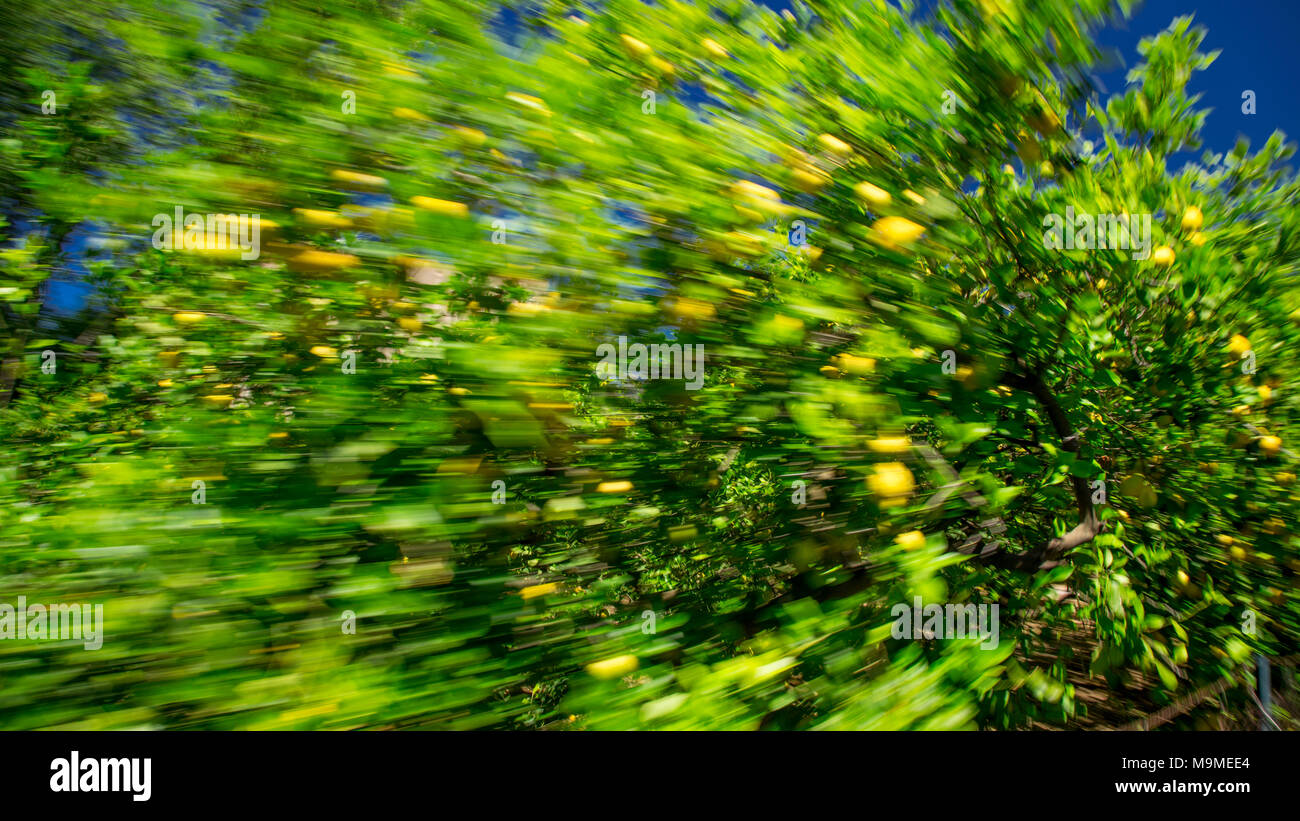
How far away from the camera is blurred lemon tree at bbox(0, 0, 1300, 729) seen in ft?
2.65

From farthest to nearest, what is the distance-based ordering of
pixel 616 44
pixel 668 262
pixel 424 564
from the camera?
pixel 616 44
pixel 668 262
pixel 424 564

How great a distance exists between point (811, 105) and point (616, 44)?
1.61 ft

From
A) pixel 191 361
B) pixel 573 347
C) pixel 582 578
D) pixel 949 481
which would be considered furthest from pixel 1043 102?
pixel 191 361

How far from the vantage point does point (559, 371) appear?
3.08ft

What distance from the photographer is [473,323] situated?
3.11 ft

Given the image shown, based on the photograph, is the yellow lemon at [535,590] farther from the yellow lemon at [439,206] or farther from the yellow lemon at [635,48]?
the yellow lemon at [635,48]

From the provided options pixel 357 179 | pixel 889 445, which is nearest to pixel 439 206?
pixel 357 179

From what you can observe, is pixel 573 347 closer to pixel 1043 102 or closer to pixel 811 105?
A: pixel 811 105

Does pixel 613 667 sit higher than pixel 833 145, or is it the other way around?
pixel 833 145

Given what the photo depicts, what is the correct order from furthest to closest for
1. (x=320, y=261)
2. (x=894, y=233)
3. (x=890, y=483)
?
(x=894, y=233) → (x=890, y=483) → (x=320, y=261)

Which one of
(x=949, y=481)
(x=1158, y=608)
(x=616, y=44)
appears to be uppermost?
(x=616, y=44)

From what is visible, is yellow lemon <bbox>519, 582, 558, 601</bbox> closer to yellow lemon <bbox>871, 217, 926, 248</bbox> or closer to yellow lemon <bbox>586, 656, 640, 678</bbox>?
yellow lemon <bbox>586, 656, 640, 678</bbox>

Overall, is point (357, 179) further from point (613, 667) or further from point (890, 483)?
point (890, 483)

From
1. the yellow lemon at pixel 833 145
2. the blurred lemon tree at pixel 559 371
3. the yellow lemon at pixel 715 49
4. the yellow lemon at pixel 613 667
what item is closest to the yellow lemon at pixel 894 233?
the blurred lemon tree at pixel 559 371
